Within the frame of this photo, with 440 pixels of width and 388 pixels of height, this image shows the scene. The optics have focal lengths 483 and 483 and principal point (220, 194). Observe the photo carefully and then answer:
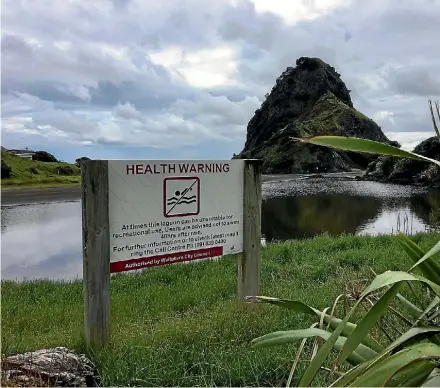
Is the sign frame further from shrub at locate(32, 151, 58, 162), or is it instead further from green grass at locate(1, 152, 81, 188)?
shrub at locate(32, 151, 58, 162)

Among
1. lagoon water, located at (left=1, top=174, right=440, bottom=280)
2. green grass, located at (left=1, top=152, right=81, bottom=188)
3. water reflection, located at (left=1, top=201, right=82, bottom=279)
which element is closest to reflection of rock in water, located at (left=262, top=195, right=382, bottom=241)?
lagoon water, located at (left=1, top=174, right=440, bottom=280)

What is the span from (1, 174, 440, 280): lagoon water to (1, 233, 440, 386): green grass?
6.16 feet

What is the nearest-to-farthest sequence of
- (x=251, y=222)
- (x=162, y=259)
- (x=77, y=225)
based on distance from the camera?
(x=162, y=259)
(x=251, y=222)
(x=77, y=225)

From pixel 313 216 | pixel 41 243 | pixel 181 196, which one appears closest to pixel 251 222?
pixel 181 196

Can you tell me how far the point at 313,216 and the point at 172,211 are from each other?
1622cm

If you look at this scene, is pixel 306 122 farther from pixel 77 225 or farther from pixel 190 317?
pixel 190 317

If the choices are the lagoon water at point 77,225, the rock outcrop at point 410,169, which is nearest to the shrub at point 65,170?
the lagoon water at point 77,225

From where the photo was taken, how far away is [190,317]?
464 cm

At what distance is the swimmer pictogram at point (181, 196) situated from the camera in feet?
14.5

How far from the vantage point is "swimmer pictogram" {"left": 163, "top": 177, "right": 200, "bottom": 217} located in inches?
175

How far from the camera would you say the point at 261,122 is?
13512 centimetres

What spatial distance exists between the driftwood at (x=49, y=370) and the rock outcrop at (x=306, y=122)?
276 ft

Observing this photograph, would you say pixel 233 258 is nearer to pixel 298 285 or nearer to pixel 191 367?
pixel 298 285

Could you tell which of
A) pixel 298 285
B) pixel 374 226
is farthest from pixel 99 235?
pixel 374 226
